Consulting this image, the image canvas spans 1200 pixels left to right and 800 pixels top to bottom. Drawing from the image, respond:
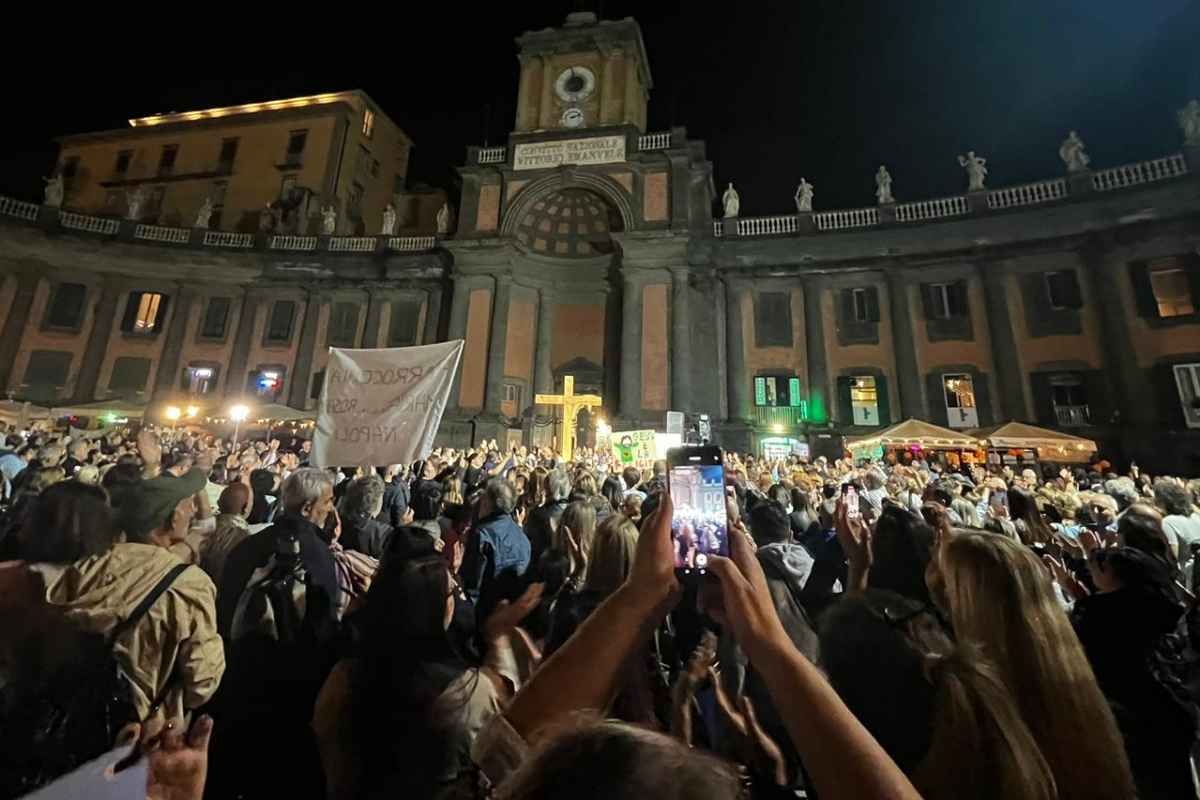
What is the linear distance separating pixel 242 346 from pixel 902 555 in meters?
30.8

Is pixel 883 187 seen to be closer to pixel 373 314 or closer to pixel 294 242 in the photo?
pixel 373 314

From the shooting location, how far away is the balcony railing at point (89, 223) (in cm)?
2588

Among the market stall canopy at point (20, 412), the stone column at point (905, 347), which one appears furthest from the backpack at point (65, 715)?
the market stall canopy at point (20, 412)

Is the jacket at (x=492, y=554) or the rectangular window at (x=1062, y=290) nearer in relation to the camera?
the jacket at (x=492, y=554)

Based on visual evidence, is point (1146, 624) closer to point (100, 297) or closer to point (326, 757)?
point (326, 757)

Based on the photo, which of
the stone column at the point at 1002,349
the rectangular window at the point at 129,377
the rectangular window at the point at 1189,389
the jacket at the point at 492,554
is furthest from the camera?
the rectangular window at the point at 129,377

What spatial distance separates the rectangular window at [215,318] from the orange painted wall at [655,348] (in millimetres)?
21639

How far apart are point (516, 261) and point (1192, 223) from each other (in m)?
25.4

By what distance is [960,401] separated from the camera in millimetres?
20750

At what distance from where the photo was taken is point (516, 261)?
2486 centimetres

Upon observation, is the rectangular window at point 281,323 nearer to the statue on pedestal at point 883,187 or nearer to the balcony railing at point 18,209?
the balcony railing at point 18,209

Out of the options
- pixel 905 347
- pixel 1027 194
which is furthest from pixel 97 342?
pixel 1027 194

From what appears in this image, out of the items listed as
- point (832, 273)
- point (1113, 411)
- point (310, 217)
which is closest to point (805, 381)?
point (832, 273)

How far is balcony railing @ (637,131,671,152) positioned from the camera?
79.9 ft
